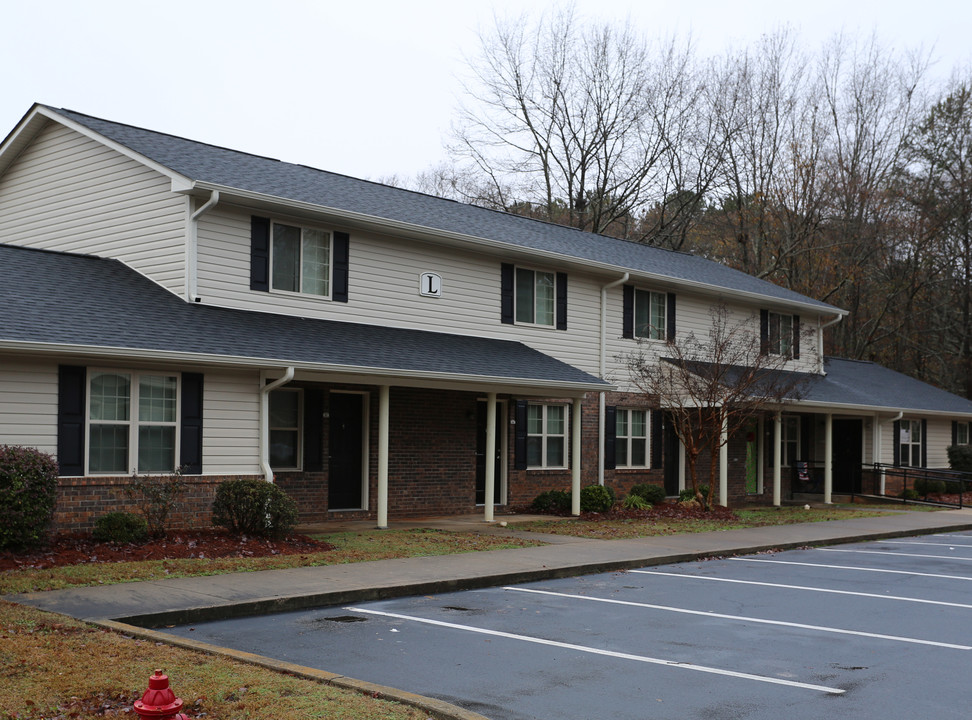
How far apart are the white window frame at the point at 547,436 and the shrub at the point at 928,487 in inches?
526

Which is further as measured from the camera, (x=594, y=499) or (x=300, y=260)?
(x=594, y=499)

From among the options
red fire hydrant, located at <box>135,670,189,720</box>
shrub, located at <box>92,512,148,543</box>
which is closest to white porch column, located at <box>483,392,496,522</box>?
shrub, located at <box>92,512,148,543</box>

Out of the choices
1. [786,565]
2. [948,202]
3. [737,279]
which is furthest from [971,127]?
[786,565]

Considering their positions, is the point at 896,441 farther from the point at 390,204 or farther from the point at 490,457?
the point at 390,204

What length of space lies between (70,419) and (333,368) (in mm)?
3871

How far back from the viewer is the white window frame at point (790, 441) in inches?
1162

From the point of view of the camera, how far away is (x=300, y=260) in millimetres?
17719

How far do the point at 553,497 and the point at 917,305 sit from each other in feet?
95.8

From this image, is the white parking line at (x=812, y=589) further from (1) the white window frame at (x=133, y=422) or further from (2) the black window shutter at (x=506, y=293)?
(2) the black window shutter at (x=506, y=293)

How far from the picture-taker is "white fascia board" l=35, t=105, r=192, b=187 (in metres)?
15.8

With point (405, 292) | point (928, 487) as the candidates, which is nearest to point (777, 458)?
point (928, 487)

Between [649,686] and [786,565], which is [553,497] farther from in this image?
[649,686]

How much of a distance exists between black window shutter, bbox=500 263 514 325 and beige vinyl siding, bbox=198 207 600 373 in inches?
5.8

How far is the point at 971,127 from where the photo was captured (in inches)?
1617
